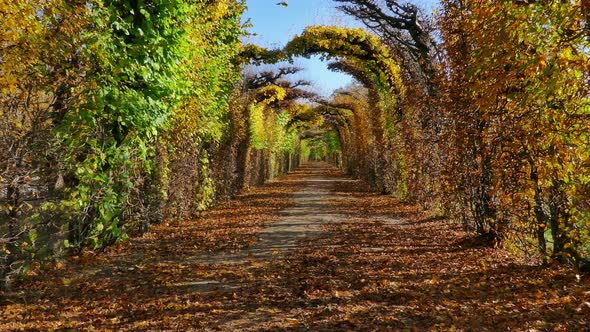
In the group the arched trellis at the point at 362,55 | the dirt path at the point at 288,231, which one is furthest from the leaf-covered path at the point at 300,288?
the arched trellis at the point at 362,55

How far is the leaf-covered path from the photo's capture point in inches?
180

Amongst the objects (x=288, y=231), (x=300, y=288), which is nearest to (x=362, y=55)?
(x=288, y=231)

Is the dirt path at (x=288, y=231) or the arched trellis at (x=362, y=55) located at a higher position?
the arched trellis at (x=362, y=55)

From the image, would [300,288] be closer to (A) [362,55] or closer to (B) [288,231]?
(B) [288,231]

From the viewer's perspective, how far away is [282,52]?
1748 cm

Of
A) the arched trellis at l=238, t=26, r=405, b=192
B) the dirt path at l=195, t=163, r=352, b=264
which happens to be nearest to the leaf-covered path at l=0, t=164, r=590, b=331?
the dirt path at l=195, t=163, r=352, b=264

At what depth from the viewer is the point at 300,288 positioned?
571 centimetres

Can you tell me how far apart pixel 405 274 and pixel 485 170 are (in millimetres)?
3127

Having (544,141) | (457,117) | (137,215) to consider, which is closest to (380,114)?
(457,117)

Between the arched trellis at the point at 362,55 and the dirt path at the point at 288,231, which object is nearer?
the dirt path at the point at 288,231

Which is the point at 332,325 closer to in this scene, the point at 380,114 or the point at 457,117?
the point at 457,117

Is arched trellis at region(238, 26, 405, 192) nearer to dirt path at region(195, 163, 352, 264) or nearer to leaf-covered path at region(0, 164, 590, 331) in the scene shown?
dirt path at region(195, 163, 352, 264)

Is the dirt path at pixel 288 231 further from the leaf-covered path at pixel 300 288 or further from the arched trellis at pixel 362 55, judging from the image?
the arched trellis at pixel 362 55

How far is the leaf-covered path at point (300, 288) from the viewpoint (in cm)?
457
